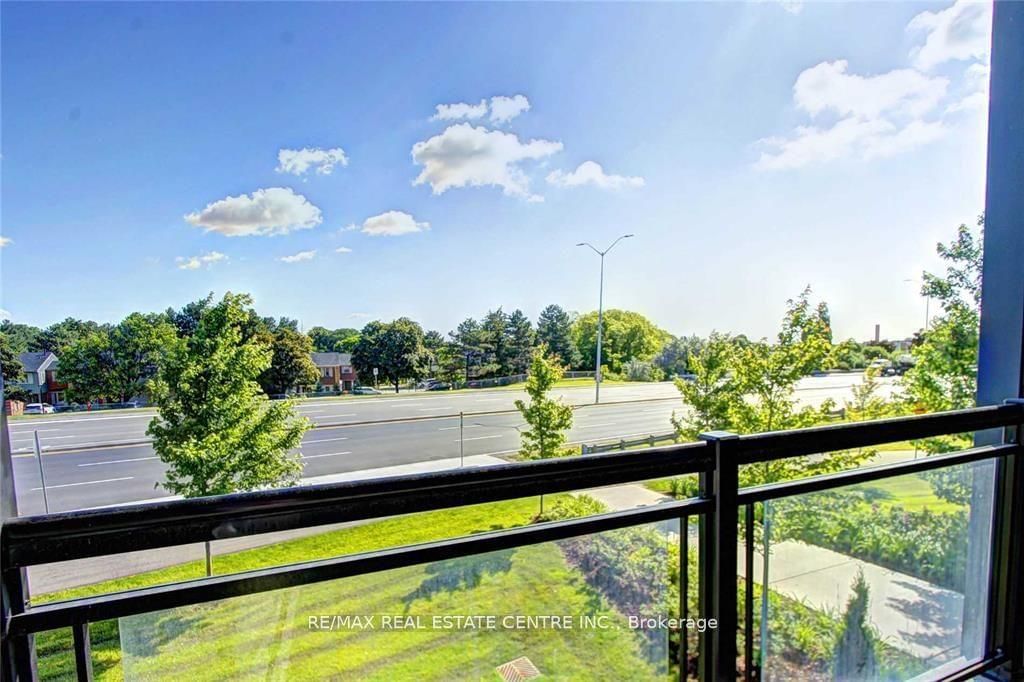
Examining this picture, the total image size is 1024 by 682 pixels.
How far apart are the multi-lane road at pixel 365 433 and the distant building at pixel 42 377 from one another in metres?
0.24

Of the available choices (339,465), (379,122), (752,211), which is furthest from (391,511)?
(752,211)

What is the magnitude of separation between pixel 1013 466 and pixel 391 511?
2.19 metres

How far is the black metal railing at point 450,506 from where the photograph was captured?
26.4 inches

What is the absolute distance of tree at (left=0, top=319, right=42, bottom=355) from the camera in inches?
63.5

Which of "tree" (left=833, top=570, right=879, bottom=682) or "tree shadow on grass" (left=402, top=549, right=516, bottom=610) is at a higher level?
"tree shadow on grass" (left=402, top=549, right=516, bottom=610)

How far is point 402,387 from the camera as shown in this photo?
436 cm

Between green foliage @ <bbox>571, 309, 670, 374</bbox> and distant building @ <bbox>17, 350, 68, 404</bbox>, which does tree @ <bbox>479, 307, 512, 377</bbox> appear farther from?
distant building @ <bbox>17, 350, 68, 404</bbox>

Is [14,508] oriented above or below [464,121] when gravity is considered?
below

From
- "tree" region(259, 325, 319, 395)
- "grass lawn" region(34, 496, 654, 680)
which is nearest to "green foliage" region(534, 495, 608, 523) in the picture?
"grass lawn" region(34, 496, 654, 680)

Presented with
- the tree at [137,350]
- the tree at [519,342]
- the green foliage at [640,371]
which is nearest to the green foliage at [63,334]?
the tree at [137,350]

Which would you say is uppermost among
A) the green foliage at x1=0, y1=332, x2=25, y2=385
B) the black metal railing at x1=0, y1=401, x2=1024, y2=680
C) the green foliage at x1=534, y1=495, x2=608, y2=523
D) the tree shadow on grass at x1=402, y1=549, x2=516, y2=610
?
the green foliage at x1=0, y1=332, x2=25, y2=385

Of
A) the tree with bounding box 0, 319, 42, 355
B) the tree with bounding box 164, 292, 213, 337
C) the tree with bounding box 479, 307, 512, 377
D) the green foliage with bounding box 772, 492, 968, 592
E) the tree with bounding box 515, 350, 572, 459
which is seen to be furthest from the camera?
the tree with bounding box 515, 350, 572, 459

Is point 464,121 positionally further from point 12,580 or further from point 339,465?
point 12,580

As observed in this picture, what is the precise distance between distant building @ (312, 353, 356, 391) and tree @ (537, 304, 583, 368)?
255 centimetres
